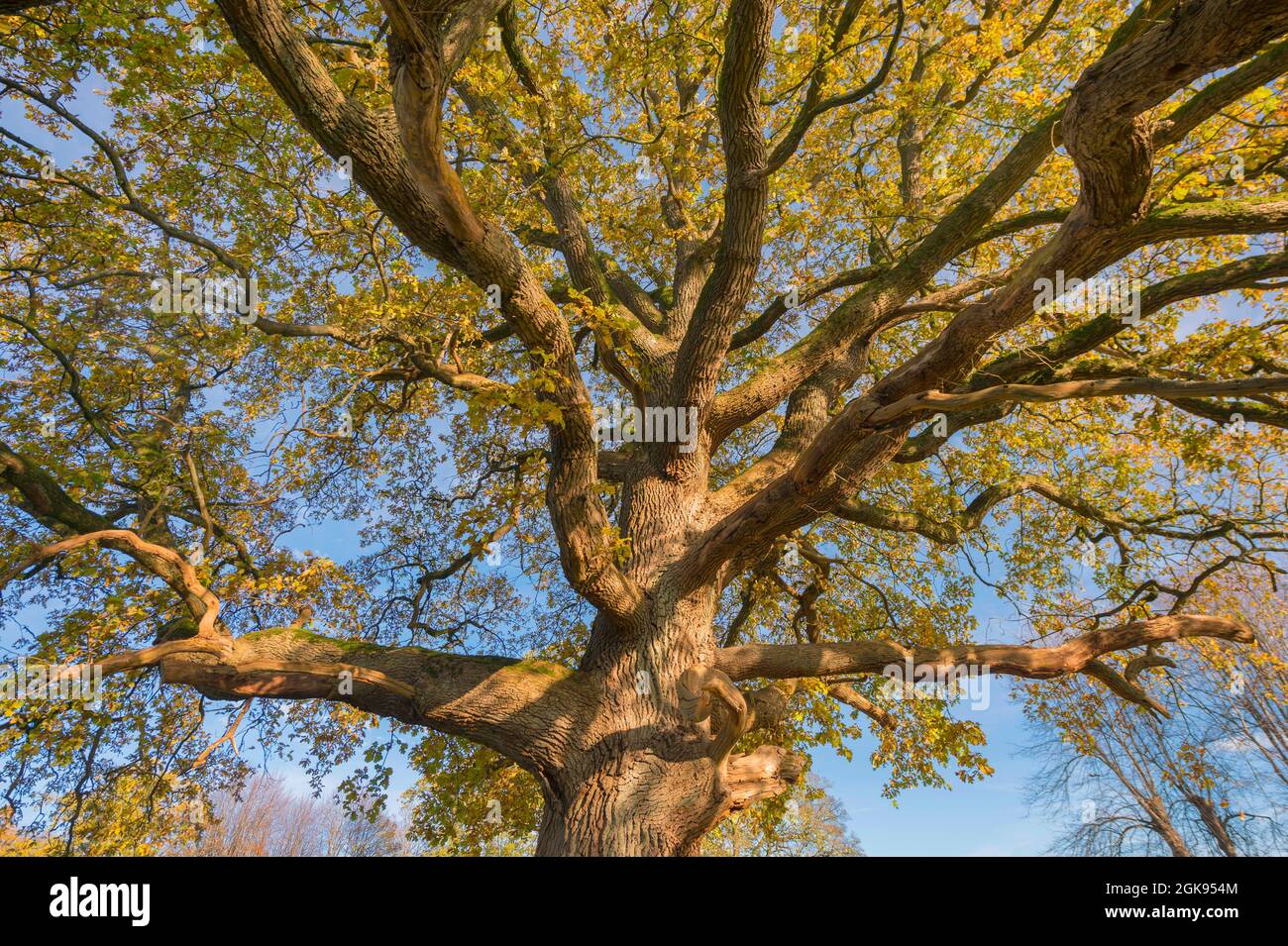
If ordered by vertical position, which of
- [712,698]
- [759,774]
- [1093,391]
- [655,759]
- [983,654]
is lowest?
[759,774]

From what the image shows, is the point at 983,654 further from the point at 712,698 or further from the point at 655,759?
the point at 655,759

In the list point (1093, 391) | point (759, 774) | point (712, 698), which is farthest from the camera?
point (759, 774)

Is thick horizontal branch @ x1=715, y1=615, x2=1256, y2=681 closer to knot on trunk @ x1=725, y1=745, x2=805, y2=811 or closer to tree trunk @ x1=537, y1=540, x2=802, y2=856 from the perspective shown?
tree trunk @ x1=537, y1=540, x2=802, y2=856

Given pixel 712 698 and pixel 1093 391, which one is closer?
pixel 1093 391

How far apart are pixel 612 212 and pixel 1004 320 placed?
19.8 feet

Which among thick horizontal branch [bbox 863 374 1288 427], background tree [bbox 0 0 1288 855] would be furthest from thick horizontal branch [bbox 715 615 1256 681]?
thick horizontal branch [bbox 863 374 1288 427]

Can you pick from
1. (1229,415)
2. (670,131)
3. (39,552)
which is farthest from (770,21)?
(39,552)

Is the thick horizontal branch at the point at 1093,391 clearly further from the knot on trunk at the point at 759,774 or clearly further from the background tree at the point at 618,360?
the knot on trunk at the point at 759,774

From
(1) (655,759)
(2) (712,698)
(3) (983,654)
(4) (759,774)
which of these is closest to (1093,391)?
(3) (983,654)

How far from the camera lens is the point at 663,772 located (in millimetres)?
4969

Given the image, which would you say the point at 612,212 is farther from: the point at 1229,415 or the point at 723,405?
the point at 1229,415

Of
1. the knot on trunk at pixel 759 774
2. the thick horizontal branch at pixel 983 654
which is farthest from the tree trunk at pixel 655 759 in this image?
the thick horizontal branch at pixel 983 654

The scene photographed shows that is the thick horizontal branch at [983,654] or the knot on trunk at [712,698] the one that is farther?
the thick horizontal branch at [983,654]

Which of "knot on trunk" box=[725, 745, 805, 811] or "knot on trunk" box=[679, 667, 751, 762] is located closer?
"knot on trunk" box=[679, 667, 751, 762]
